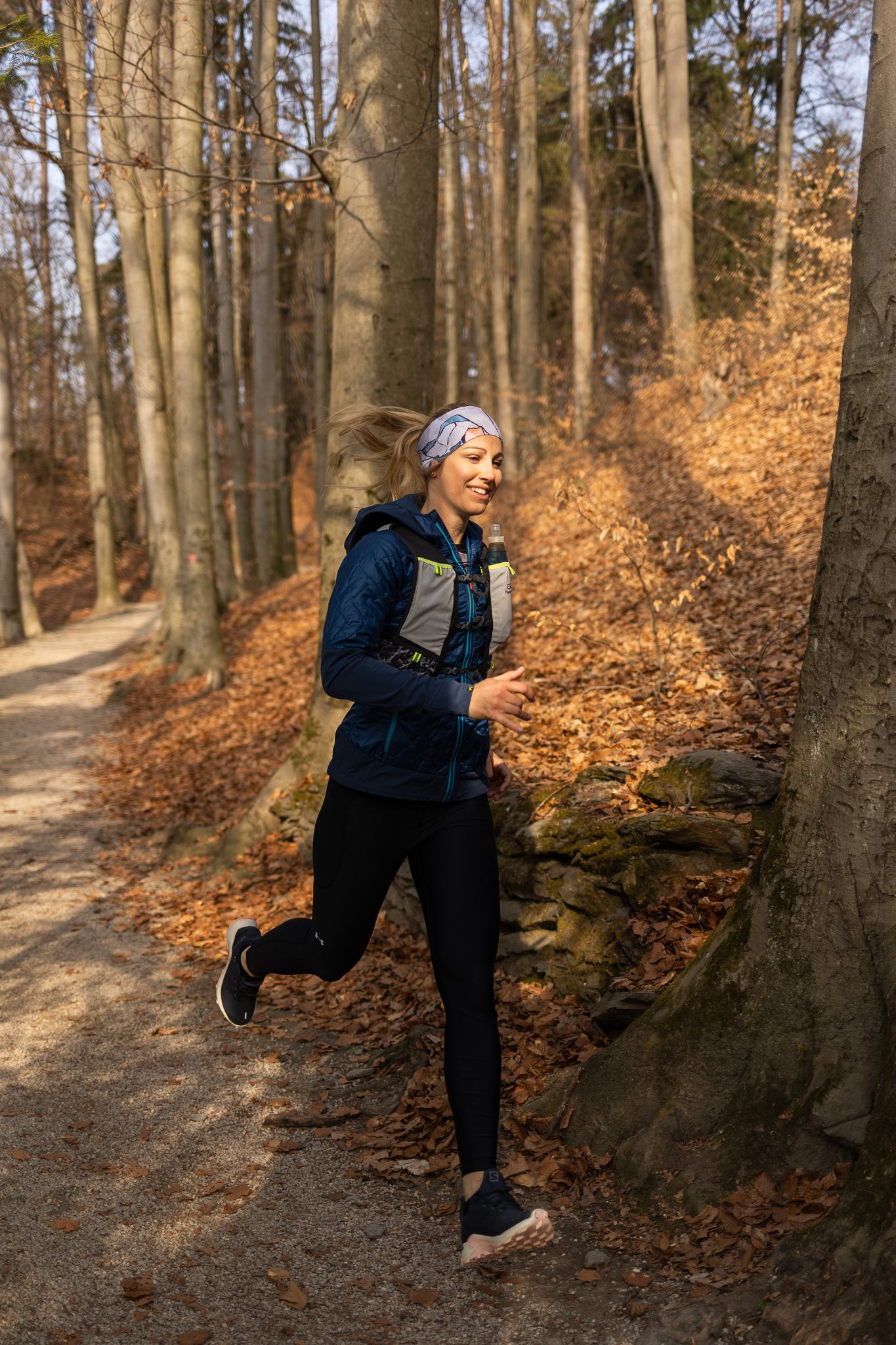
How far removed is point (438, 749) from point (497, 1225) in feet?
4.34

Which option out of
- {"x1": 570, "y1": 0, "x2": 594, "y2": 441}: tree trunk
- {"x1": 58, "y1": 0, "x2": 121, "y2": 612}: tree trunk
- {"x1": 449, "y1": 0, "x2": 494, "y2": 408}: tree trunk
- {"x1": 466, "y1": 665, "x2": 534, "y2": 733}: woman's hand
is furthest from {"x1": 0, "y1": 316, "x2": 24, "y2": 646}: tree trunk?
{"x1": 466, "y1": 665, "x2": 534, "y2": 733}: woman's hand

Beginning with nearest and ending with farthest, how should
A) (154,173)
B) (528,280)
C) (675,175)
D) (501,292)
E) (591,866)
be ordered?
1. (591,866)
2. (154,173)
3. (675,175)
4. (528,280)
5. (501,292)

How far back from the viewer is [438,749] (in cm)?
320

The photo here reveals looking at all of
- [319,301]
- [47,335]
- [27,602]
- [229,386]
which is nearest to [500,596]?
[319,301]

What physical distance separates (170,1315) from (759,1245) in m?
1.60

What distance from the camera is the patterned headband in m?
3.36

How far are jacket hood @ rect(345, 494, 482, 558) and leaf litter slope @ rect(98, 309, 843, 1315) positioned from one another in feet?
6.33

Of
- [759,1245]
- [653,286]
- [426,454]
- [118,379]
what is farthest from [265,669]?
[118,379]

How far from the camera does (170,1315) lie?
2.90m

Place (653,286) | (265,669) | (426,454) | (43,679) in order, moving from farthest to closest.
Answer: (653,286), (43,679), (265,669), (426,454)

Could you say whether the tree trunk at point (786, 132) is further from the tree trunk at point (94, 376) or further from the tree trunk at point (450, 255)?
the tree trunk at point (94, 376)

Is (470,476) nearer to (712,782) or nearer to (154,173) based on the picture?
(712,782)

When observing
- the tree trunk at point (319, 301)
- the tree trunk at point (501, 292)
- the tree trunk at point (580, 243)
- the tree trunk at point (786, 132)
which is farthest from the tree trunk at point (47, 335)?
the tree trunk at point (786, 132)

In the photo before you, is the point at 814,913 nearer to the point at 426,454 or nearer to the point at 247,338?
the point at 426,454
